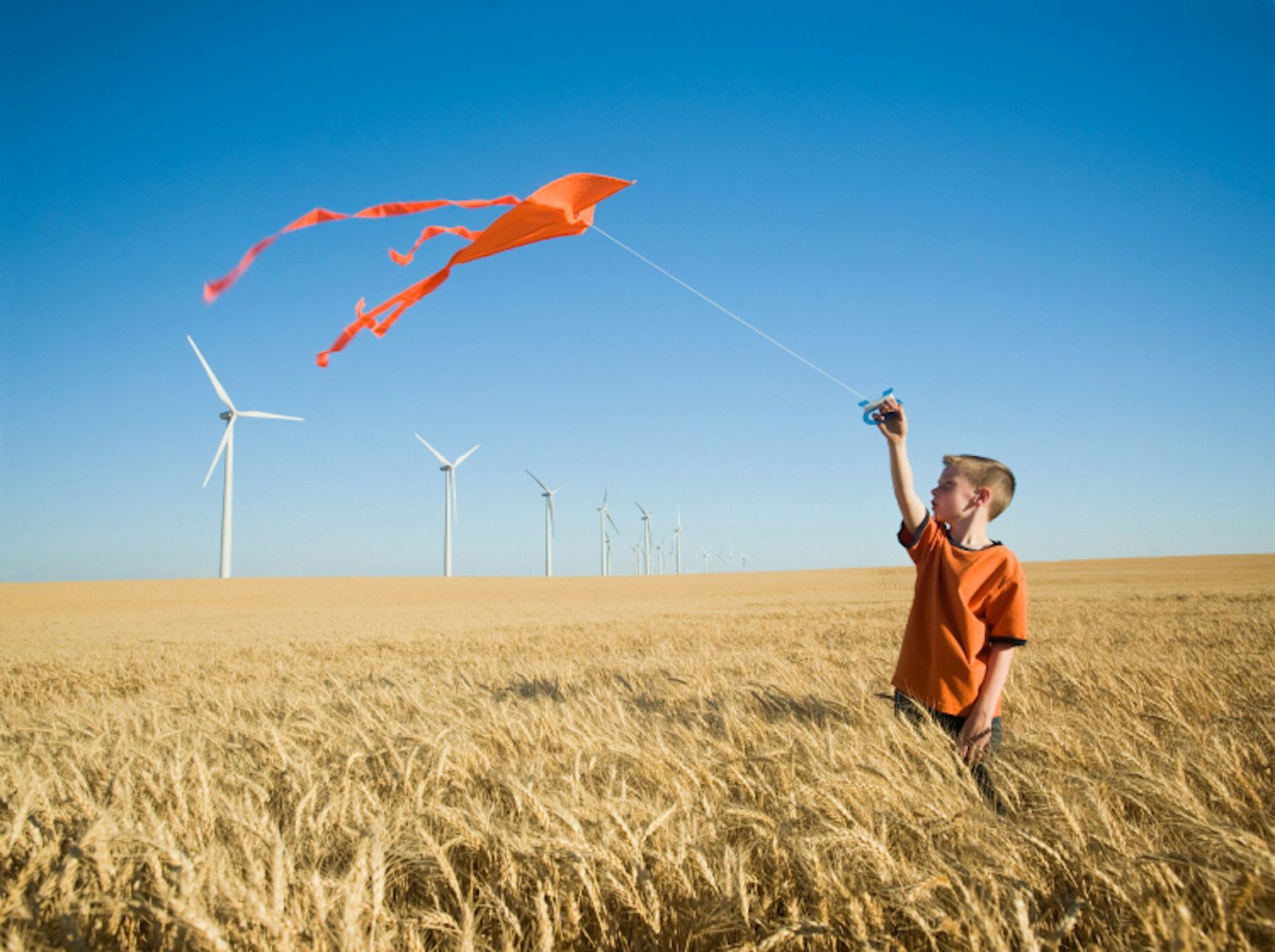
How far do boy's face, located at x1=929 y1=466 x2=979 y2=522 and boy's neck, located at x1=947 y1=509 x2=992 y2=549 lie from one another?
0.03 meters

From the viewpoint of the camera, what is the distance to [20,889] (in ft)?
5.44

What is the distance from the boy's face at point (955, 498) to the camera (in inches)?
162

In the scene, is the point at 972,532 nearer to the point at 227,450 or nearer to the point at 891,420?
the point at 891,420

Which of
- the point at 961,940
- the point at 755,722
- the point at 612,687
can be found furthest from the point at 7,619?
the point at 961,940

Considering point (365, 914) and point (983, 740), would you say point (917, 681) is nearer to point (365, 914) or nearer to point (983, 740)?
point (983, 740)

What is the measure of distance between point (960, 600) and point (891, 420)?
1.04m

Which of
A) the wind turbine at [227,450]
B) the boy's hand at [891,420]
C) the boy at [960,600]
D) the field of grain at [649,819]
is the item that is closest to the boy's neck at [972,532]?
the boy at [960,600]

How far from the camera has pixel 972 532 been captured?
4125 mm

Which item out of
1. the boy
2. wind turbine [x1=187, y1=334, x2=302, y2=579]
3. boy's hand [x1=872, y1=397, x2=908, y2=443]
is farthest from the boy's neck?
wind turbine [x1=187, y1=334, x2=302, y2=579]

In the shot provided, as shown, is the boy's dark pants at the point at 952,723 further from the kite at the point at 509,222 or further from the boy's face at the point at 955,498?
the kite at the point at 509,222

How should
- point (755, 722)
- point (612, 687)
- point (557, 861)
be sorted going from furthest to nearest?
point (612, 687)
point (755, 722)
point (557, 861)

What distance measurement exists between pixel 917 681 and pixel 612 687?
330 centimetres

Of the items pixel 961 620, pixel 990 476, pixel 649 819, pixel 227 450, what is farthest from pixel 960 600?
pixel 227 450

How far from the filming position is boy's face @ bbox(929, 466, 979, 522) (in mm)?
4117
